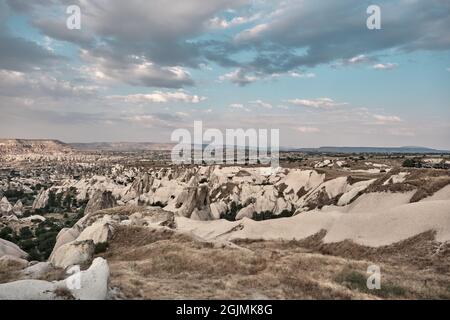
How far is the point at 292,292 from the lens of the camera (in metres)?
14.0

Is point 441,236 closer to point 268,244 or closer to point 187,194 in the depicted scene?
point 268,244

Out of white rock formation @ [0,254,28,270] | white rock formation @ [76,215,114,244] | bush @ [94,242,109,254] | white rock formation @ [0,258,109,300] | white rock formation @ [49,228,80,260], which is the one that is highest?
white rock formation @ [0,258,109,300]

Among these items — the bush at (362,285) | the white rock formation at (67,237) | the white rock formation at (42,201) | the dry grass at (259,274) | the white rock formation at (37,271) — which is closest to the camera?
the dry grass at (259,274)

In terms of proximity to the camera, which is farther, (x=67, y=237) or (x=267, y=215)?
(x=267, y=215)

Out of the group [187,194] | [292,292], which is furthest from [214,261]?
[187,194]

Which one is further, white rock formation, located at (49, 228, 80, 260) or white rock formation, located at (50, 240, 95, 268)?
white rock formation, located at (49, 228, 80, 260)

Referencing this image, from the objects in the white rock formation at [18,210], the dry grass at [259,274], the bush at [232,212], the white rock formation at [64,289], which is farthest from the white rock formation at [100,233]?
the white rock formation at [18,210]

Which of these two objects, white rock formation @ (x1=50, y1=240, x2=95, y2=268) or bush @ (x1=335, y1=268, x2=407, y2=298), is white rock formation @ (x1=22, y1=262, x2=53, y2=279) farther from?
bush @ (x1=335, y1=268, x2=407, y2=298)

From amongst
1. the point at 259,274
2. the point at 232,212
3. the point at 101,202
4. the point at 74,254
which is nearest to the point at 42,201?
the point at 101,202

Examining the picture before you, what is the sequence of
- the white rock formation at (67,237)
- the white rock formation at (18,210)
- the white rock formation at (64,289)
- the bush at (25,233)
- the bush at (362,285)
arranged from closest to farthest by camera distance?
the white rock formation at (64,289), the bush at (362,285), the white rock formation at (67,237), the bush at (25,233), the white rock formation at (18,210)

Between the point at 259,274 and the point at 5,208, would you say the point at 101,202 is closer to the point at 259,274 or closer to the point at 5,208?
the point at 5,208

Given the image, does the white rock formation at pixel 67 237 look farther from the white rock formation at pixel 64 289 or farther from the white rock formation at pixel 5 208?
the white rock formation at pixel 5 208

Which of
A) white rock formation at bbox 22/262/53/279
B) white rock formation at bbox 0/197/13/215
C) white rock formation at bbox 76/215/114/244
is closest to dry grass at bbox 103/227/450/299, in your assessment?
white rock formation at bbox 76/215/114/244
